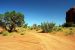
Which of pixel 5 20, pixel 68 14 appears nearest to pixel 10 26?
pixel 5 20

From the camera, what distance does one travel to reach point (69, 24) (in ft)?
166

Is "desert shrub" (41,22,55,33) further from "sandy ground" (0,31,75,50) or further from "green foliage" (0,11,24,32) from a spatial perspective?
"sandy ground" (0,31,75,50)

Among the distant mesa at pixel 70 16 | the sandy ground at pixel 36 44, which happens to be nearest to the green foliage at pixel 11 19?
the distant mesa at pixel 70 16

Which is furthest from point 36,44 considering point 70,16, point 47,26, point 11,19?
point 70,16

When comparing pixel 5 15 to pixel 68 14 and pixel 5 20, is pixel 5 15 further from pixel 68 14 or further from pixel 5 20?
pixel 68 14

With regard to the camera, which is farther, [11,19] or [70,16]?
[70,16]

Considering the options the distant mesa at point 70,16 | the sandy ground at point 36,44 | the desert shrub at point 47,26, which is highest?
the distant mesa at point 70,16

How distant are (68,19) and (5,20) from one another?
24.0m

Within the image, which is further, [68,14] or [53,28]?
[68,14]

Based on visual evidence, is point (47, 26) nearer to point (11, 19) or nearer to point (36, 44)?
point (11, 19)

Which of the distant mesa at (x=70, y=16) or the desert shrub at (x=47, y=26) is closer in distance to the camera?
the desert shrub at (x=47, y=26)

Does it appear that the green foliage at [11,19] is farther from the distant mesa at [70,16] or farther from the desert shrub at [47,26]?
the distant mesa at [70,16]

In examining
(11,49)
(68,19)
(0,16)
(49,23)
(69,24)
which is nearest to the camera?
(11,49)

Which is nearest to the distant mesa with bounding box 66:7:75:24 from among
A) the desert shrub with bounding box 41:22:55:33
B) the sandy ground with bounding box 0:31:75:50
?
the desert shrub with bounding box 41:22:55:33
